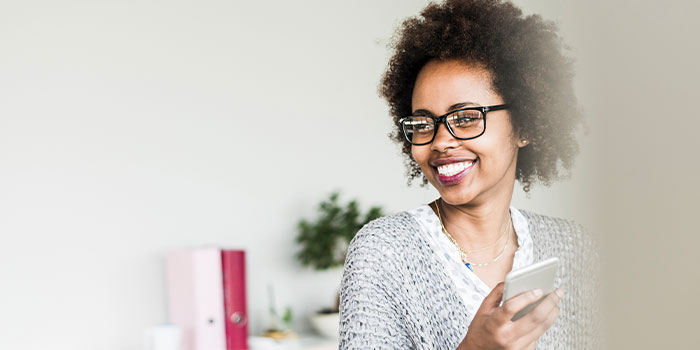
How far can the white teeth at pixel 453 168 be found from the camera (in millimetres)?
905

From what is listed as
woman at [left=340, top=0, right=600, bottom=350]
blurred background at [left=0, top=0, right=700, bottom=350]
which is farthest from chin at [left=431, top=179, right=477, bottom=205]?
blurred background at [left=0, top=0, right=700, bottom=350]

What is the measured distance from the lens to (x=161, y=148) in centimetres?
217

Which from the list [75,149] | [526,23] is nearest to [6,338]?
[75,149]

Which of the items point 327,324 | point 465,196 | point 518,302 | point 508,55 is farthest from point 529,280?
point 327,324

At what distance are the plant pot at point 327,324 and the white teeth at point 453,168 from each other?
4.66 ft

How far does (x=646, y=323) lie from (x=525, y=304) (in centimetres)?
53

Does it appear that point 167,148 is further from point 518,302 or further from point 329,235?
point 518,302

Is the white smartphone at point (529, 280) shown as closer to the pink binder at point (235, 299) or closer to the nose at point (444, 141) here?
the nose at point (444, 141)

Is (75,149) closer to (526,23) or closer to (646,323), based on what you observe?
(526,23)

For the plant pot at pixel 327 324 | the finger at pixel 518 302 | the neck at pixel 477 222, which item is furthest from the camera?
the plant pot at pixel 327 324

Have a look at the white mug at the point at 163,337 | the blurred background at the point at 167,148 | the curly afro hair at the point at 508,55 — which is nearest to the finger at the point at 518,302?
the curly afro hair at the point at 508,55

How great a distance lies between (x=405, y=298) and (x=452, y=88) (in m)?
0.30

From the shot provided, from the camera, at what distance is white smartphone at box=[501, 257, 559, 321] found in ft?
2.19

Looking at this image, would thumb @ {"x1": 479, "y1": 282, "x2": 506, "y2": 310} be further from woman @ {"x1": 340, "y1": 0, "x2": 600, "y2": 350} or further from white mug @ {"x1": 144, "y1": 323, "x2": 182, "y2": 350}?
white mug @ {"x1": 144, "y1": 323, "x2": 182, "y2": 350}
